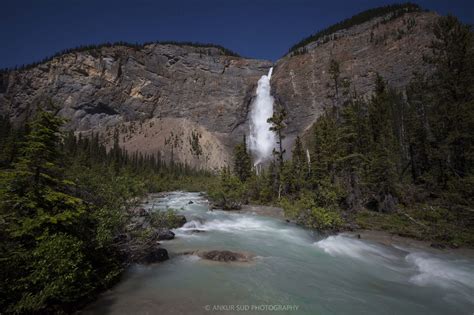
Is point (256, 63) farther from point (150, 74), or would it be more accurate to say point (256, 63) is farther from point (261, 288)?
point (261, 288)

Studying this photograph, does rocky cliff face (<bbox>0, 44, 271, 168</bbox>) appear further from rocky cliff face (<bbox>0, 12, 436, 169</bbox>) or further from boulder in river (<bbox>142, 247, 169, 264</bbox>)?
boulder in river (<bbox>142, 247, 169, 264</bbox>)

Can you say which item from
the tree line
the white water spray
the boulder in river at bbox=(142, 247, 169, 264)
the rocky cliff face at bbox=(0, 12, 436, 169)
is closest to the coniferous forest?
the tree line

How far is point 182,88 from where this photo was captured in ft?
481

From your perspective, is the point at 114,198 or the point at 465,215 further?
the point at 465,215

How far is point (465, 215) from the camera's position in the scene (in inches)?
571

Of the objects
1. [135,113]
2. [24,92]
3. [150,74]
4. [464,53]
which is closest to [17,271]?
[464,53]

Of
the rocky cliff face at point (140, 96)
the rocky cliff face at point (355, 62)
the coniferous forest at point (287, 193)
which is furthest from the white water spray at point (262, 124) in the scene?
the coniferous forest at point (287, 193)

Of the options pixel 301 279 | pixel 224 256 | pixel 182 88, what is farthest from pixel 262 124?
pixel 301 279

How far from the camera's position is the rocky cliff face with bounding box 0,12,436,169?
377 ft

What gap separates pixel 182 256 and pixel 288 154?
88320 millimetres

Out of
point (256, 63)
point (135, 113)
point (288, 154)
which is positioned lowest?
point (288, 154)

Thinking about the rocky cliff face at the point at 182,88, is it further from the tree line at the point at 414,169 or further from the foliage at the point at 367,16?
the tree line at the point at 414,169

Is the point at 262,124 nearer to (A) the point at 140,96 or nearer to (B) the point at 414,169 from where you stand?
(A) the point at 140,96

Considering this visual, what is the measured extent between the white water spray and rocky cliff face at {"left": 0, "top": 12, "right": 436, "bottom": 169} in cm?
491
